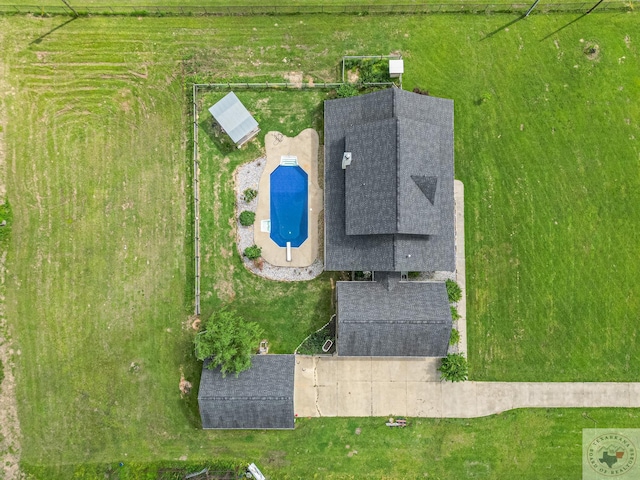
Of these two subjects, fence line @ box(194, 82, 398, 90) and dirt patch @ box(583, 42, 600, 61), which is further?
dirt patch @ box(583, 42, 600, 61)

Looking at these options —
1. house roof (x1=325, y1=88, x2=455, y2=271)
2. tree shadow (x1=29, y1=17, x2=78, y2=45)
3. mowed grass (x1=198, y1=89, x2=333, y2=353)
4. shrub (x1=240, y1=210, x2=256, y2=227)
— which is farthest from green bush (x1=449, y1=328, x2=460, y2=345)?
tree shadow (x1=29, y1=17, x2=78, y2=45)

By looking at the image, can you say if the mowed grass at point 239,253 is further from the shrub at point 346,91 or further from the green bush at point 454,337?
the green bush at point 454,337

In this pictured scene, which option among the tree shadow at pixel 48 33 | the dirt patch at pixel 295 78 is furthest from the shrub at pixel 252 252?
the tree shadow at pixel 48 33

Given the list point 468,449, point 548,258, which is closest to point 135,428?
point 468,449

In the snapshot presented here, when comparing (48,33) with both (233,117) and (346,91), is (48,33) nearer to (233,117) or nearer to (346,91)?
(233,117)

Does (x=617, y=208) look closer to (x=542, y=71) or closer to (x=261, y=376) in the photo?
(x=542, y=71)

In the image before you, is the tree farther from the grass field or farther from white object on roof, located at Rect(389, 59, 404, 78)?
white object on roof, located at Rect(389, 59, 404, 78)
